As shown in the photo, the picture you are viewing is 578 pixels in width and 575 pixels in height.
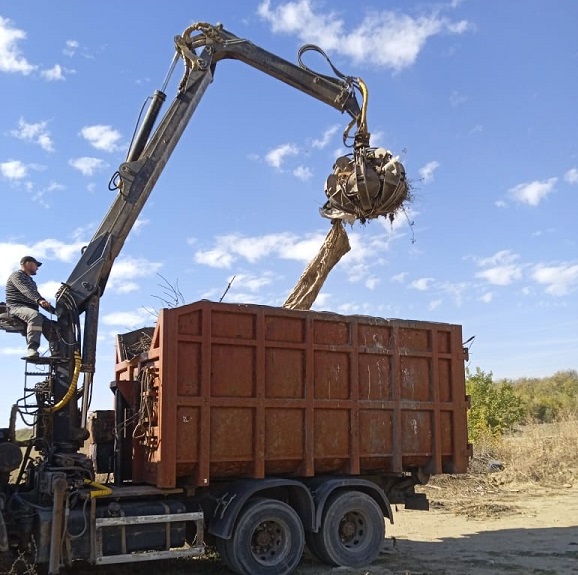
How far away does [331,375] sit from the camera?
897cm

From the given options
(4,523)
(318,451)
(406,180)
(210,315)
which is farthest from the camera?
(406,180)

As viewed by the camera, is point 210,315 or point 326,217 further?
point 326,217

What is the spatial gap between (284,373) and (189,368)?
1.23m

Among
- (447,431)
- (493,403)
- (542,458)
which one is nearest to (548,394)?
(493,403)

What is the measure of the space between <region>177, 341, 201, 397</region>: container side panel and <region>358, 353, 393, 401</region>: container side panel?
2.25 m

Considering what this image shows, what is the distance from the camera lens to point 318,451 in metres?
8.77

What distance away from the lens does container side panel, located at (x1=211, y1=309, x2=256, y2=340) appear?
27.1 ft

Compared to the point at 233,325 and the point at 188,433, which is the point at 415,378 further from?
the point at 188,433

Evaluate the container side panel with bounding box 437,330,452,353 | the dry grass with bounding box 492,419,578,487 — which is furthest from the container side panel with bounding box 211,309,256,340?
the dry grass with bounding box 492,419,578,487

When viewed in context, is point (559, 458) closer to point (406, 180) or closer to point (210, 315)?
point (406, 180)

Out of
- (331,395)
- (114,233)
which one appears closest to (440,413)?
(331,395)

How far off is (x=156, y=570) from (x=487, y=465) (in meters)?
12.4

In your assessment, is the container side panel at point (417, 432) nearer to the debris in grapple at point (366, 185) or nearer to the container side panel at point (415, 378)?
the container side panel at point (415, 378)

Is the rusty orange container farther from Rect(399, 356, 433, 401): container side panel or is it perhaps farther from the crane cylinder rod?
the crane cylinder rod
